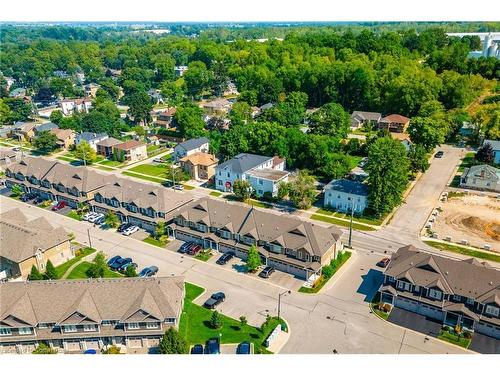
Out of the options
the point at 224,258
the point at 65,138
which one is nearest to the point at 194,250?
the point at 224,258

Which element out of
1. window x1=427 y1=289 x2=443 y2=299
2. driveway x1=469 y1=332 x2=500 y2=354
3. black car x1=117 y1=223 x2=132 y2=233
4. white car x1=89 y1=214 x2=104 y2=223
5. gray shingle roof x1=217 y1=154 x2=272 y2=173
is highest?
gray shingle roof x1=217 y1=154 x2=272 y2=173

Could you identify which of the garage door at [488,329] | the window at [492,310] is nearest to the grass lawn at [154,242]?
the garage door at [488,329]

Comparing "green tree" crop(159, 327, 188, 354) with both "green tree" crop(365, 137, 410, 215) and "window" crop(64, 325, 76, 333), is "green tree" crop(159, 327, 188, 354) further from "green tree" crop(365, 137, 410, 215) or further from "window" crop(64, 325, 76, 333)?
"green tree" crop(365, 137, 410, 215)

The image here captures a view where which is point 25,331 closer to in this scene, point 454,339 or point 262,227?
point 262,227

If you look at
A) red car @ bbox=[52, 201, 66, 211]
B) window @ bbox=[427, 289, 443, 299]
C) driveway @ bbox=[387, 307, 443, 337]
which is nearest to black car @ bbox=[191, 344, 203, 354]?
driveway @ bbox=[387, 307, 443, 337]

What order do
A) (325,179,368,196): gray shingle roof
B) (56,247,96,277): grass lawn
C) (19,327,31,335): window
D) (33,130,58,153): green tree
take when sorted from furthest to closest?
(33,130,58,153): green tree → (325,179,368,196): gray shingle roof → (56,247,96,277): grass lawn → (19,327,31,335): window

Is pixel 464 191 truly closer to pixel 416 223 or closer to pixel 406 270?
pixel 416 223

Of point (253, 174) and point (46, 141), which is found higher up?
point (46, 141)

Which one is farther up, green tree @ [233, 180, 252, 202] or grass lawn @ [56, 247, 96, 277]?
green tree @ [233, 180, 252, 202]
